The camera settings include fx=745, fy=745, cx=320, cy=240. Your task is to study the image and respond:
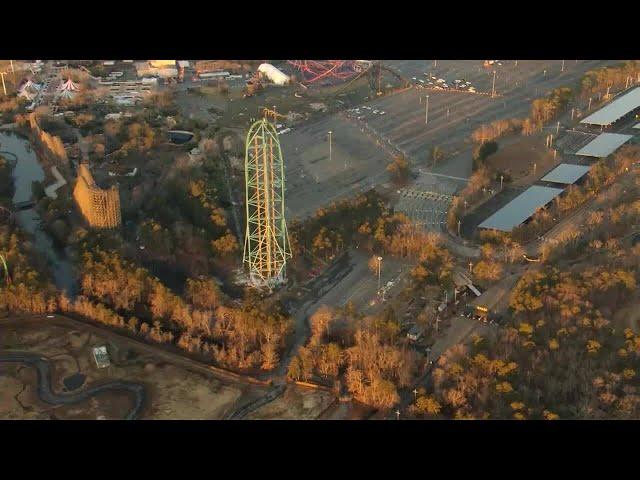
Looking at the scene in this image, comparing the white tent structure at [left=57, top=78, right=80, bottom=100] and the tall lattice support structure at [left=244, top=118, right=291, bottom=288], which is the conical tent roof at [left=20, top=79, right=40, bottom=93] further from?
the tall lattice support structure at [left=244, top=118, right=291, bottom=288]

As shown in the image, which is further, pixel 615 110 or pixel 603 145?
pixel 615 110

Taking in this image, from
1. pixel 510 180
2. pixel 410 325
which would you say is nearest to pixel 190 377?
pixel 410 325

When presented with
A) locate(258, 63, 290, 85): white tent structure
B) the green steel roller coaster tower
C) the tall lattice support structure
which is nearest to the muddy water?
the green steel roller coaster tower

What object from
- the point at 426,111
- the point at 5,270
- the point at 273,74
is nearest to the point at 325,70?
the point at 273,74

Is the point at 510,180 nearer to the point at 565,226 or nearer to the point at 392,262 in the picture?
the point at 565,226

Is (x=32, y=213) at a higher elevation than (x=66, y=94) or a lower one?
lower

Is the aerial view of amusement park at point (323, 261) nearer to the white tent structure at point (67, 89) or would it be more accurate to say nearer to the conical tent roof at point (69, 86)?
the white tent structure at point (67, 89)

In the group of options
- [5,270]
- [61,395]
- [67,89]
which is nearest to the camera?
[61,395]

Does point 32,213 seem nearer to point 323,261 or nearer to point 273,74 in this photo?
point 323,261

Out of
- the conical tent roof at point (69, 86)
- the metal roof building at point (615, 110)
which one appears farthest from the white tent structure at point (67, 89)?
the metal roof building at point (615, 110)
